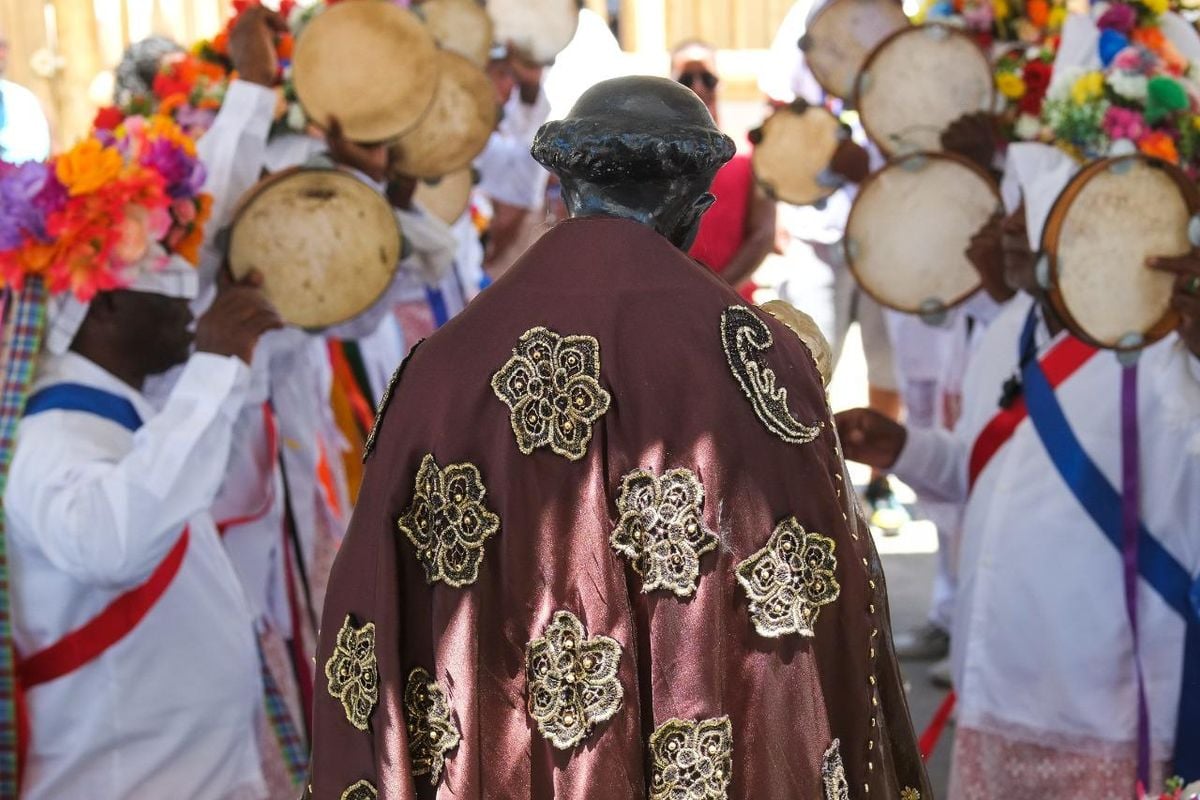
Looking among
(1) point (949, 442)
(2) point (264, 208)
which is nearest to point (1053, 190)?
(1) point (949, 442)

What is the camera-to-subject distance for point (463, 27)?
17.4 ft

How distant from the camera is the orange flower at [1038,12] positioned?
17.1 ft

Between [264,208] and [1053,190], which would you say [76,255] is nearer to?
[264,208]

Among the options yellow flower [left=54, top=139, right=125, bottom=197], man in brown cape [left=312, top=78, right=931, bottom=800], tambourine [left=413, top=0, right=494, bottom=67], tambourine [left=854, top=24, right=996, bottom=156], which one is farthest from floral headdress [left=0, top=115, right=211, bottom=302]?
tambourine [left=854, top=24, right=996, bottom=156]

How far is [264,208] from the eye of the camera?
3863mm

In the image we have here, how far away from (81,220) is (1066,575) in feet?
7.10

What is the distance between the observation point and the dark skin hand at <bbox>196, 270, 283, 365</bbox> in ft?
11.3

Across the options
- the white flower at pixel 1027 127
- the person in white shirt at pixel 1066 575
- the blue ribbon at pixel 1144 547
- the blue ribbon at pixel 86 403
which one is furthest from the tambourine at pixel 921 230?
the blue ribbon at pixel 86 403

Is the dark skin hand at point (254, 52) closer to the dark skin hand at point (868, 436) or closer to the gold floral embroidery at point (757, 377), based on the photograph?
the dark skin hand at point (868, 436)

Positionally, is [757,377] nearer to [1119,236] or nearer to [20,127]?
[1119,236]

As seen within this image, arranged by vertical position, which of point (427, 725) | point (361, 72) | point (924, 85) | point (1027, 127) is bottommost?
point (427, 725)

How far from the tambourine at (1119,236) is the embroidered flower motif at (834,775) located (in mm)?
1615

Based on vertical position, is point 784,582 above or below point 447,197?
below

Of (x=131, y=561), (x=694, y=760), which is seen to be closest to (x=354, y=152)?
(x=131, y=561)
